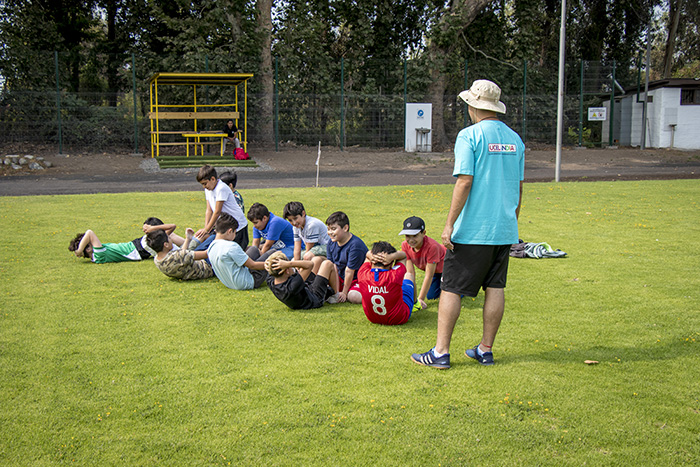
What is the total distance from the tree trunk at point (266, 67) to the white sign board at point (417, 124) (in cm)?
603

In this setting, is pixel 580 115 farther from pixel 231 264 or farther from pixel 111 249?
pixel 231 264

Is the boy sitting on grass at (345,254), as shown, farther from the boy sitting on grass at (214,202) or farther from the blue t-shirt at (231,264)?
the boy sitting on grass at (214,202)

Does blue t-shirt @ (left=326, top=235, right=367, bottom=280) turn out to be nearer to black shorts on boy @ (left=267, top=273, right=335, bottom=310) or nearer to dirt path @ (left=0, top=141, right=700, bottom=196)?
black shorts on boy @ (left=267, top=273, right=335, bottom=310)

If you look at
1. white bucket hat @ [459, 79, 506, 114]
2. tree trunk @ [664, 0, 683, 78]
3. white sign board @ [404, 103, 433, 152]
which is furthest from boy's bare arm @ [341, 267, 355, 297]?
tree trunk @ [664, 0, 683, 78]

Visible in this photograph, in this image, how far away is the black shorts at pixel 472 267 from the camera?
430 centimetres

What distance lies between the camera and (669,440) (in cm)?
346

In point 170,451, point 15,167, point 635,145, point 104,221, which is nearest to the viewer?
point 170,451

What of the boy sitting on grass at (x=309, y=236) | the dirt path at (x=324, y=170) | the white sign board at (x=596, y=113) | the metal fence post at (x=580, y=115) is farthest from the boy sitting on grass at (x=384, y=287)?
the white sign board at (x=596, y=113)

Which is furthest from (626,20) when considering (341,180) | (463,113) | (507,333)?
(507,333)

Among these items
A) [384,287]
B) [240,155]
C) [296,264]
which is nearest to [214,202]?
[296,264]

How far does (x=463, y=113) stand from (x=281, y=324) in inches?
992

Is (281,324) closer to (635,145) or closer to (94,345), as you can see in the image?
(94,345)

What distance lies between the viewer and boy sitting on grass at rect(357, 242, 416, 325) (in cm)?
533

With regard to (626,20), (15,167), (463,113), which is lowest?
(15,167)
